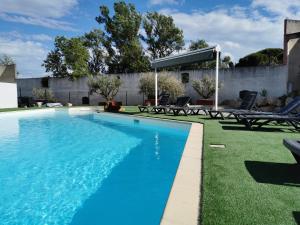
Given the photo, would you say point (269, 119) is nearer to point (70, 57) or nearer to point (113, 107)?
point (113, 107)

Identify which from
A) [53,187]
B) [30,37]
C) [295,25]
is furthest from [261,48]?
[53,187]

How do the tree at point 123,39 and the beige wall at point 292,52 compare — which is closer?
the beige wall at point 292,52

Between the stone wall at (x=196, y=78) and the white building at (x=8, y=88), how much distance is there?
5125 mm

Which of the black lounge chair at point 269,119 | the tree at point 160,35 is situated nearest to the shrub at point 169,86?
the black lounge chair at point 269,119

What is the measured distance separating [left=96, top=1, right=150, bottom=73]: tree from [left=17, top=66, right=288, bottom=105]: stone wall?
27.2 ft

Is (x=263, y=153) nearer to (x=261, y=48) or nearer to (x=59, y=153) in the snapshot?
(x=59, y=153)

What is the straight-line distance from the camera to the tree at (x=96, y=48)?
37.1 metres

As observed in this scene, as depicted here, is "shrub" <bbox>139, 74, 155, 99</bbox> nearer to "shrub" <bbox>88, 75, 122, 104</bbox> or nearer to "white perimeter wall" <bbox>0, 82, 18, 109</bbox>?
"shrub" <bbox>88, 75, 122, 104</bbox>

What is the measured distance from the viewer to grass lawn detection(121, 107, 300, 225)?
106 inches

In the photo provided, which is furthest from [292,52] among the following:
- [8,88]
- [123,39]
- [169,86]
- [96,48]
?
[96,48]

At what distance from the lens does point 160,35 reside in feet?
125

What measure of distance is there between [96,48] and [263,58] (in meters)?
21.1

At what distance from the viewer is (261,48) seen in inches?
1367

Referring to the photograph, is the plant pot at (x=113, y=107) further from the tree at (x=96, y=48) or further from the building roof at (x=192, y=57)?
the tree at (x=96, y=48)
